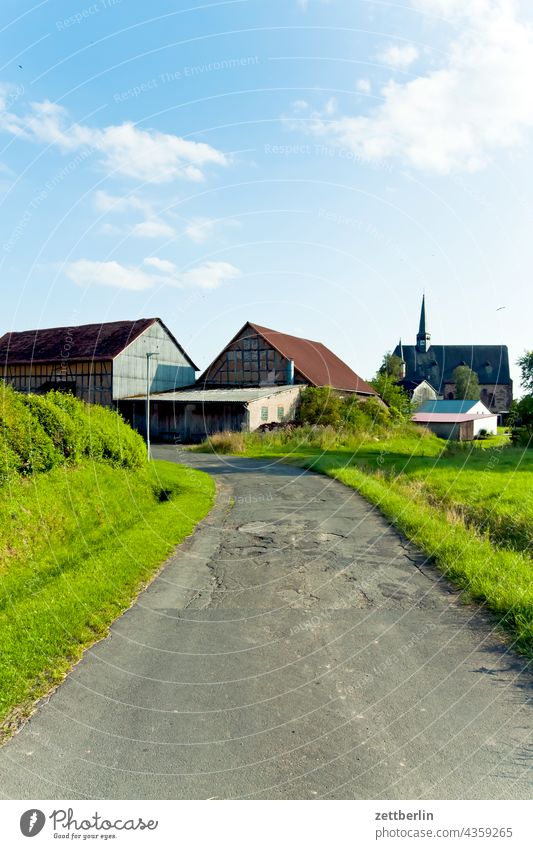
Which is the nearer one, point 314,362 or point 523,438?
point 523,438

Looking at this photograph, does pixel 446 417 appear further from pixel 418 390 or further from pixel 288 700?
pixel 288 700

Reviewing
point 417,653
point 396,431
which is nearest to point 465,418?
point 396,431

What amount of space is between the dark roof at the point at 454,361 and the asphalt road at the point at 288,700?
95400 millimetres

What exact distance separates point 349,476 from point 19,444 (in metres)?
11.3

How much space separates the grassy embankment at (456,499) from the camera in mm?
7730

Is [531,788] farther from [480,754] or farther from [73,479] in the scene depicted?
[73,479]

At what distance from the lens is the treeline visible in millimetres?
11173

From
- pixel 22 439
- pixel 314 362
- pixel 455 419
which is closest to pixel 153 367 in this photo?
pixel 314 362

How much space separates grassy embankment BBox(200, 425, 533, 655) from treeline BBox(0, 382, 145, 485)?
23.6 ft

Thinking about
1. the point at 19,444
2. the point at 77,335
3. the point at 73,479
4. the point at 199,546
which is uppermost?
the point at 77,335

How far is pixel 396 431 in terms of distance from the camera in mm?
42156

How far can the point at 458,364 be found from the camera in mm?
102625

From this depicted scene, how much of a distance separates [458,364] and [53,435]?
98.3 metres

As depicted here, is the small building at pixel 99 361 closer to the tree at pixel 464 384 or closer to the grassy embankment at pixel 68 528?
the grassy embankment at pixel 68 528
